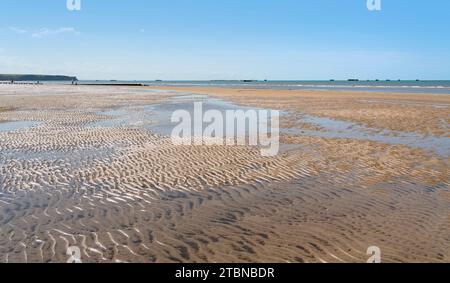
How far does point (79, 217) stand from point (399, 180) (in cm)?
757

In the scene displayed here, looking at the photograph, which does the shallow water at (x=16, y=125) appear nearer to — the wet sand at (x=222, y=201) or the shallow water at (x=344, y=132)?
the shallow water at (x=344, y=132)

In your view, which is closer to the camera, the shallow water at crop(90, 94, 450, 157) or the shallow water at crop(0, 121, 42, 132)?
the shallow water at crop(90, 94, 450, 157)

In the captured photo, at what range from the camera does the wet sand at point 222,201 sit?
5.62m

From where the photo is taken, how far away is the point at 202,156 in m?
11.8

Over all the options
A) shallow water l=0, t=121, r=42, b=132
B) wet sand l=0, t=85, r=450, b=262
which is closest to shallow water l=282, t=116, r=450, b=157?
wet sand l=0, t=85, r=450, b=262

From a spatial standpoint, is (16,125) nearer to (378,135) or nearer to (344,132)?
(344,132)

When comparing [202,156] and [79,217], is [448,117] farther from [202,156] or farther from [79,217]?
[79,217]

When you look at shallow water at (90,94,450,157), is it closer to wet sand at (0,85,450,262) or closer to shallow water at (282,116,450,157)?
shallow water at (282,116,450,157)

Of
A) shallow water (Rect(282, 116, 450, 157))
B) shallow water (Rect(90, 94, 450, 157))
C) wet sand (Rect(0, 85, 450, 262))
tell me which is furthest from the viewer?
shallow water (Rect(90, 94, 450, 157))

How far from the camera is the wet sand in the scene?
5621 mm

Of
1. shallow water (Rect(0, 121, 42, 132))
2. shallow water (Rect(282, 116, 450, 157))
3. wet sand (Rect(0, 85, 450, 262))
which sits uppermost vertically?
shallow water (Rect(0, 121, 42, 132))

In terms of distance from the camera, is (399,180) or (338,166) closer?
(399,180)

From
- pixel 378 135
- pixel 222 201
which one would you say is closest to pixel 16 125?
pixel 222 201
